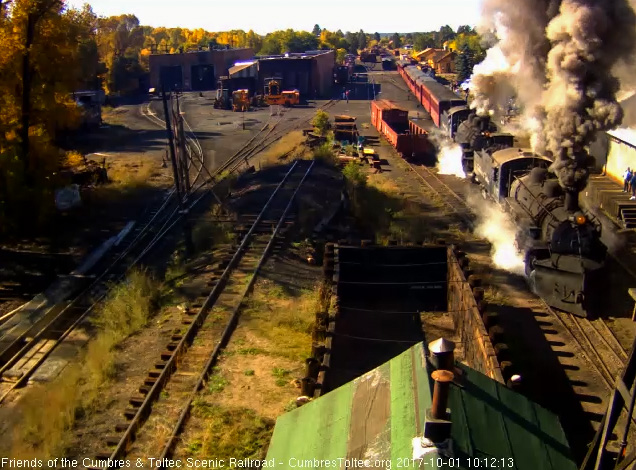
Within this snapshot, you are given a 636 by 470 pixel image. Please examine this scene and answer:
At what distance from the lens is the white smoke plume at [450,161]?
28417mm

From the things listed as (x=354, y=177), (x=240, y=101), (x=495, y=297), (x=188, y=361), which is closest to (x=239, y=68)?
(x=240, y=101)

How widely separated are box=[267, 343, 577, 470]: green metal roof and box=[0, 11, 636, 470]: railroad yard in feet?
0.06

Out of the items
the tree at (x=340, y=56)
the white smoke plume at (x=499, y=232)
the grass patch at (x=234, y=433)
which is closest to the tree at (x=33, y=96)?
the grass patch at (x=234, y=433)

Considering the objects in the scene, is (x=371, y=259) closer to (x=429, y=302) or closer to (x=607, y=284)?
(x=429, y=302)

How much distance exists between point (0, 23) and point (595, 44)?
18.9 meters

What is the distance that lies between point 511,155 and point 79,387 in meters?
13.9

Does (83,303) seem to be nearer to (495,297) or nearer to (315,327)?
(315,327)

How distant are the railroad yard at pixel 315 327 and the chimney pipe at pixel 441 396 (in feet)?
0.09

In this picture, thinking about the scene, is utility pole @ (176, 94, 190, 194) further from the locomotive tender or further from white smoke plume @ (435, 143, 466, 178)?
Answer: white smoke plume @ (435, 143, 466, 178)

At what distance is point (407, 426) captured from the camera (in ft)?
14.6

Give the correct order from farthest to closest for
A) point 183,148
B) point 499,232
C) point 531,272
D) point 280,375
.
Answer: point 499,232 → point 183,148 → point 531,272 → point 280,375

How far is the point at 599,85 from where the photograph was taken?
13562 mm

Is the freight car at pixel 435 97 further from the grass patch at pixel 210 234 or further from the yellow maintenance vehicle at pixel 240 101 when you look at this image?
the yellow maintenance vehicle at pixel 240 101

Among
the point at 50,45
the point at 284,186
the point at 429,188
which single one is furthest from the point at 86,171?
the point at 429,188
